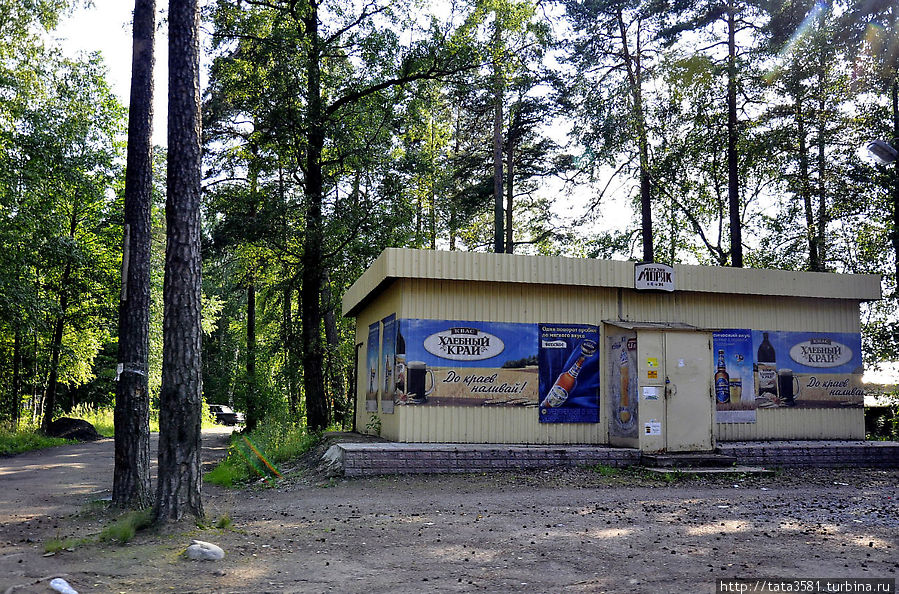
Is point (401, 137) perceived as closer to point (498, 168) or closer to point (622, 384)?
point (498, 168)

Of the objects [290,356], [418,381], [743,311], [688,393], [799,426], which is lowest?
[799,426]

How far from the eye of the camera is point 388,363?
14.4 meters

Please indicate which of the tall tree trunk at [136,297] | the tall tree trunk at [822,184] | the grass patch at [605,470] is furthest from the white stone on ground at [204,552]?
the tall tree trunk at [822,184]

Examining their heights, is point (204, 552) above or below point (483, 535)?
above

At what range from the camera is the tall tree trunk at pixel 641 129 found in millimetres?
23628

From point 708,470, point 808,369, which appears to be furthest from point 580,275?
point 808,369

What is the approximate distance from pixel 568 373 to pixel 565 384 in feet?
0.70

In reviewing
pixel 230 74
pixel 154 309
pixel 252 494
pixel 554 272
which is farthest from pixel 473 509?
pixel 154 309

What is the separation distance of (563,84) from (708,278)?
13.3 m

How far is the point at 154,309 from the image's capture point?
32.2 meters

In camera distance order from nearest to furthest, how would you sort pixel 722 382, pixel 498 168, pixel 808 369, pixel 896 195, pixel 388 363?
pixel 388 363, pixel 722 382, pixel 808 369, pixel 896 195, pixel 498 168

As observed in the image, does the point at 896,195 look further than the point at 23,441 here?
No

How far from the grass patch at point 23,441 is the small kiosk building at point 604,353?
11.1m

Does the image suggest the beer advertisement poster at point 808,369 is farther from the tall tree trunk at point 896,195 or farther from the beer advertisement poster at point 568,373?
the tall tree trunk at point 896,195
